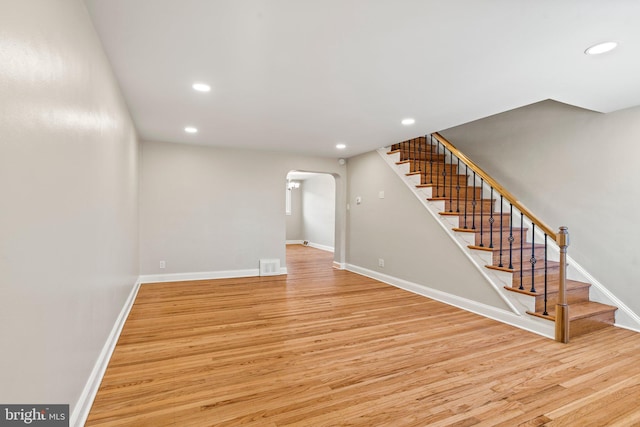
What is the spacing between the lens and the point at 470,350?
2689mm

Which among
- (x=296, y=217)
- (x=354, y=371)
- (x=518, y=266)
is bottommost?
(x=354, y=371)

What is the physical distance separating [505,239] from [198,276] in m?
4.73

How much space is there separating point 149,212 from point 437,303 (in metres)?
4.55

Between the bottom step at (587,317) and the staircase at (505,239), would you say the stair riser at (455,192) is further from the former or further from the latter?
the bottom step at (587,317)

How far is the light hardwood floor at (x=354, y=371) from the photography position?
5.94 feet

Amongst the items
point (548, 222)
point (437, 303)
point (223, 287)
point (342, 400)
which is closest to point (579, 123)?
point (548, 222)

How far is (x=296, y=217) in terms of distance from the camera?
11438 millimetres

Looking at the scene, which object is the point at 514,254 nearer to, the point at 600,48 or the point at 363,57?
the point at 600,48

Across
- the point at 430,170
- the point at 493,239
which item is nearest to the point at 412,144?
the point at 430,170

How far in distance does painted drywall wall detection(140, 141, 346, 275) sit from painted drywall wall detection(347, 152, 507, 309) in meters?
1.19

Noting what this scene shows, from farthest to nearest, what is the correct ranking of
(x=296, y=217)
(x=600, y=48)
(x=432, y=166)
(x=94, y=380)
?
1. (x=296, y=217)
2. (x=432, y=166)
3. (x=600, y=48)
4. (x=94, y=380)

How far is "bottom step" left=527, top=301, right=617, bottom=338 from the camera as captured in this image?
3021 mm

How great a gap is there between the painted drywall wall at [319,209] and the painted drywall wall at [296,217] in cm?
20

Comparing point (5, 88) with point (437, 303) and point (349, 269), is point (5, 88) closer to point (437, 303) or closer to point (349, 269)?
point (437, 303)
